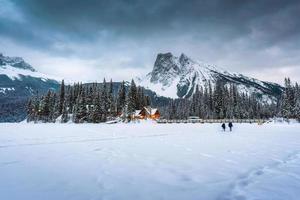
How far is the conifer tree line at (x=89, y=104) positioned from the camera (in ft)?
274

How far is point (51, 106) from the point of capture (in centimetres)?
10812

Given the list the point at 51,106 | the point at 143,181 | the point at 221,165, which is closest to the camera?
the point at 143,181

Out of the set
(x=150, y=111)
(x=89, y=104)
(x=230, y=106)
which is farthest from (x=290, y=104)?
(x=89, y=104)

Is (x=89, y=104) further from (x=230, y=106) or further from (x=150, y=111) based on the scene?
(x=230, y=106)

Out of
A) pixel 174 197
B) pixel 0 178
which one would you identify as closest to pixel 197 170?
pixel 174 197

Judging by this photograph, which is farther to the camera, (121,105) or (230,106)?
(230,106)

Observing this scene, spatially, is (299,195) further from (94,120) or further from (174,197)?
(94,120)

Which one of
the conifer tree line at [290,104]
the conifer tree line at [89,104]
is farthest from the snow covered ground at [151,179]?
the conifer tree line at [290,104]

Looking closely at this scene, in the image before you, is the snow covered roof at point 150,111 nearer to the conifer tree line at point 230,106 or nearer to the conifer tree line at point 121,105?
the conifer tree line at point 121,105

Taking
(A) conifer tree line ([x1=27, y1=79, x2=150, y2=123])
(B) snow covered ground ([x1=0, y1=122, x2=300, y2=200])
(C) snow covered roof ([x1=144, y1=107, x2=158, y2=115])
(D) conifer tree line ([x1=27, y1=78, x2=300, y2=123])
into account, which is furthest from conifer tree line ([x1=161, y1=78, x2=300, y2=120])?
(B) snow covered ground ([x1=0, y1=122, x2=300, y2=200])

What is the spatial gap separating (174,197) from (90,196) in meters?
2.15

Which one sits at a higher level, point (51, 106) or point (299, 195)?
point (51, 106)

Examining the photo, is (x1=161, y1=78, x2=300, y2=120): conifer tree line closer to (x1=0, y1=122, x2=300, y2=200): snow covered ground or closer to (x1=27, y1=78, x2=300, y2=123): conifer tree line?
(x1=27, y1=78, x2=300, y2=123): conifer tree line

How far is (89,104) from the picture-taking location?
8550 cm
